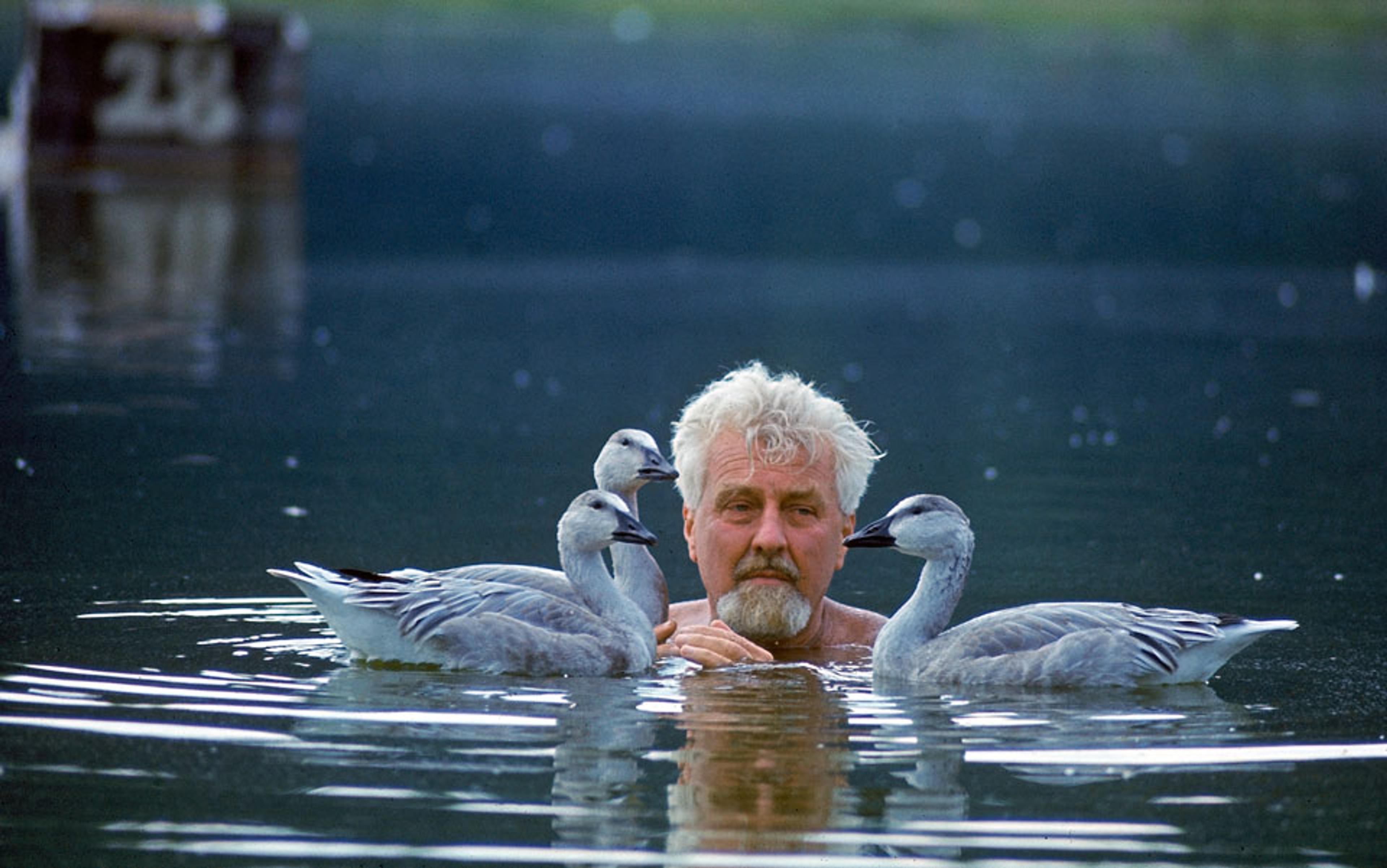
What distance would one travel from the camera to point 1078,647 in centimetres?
994

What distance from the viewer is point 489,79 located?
87.4 metres

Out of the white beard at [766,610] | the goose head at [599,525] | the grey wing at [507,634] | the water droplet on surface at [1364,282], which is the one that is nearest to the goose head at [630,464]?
the goose head at [599,525]

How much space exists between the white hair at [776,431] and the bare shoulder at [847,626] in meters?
0.69

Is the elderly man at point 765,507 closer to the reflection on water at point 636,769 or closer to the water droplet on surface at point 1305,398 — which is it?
the reflection on water at point 636,769

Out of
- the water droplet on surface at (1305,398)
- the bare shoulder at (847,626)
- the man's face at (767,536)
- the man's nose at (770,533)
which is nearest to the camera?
the man's nose at (770,533)

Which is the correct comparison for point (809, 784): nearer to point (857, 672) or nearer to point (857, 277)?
point (857, 672)

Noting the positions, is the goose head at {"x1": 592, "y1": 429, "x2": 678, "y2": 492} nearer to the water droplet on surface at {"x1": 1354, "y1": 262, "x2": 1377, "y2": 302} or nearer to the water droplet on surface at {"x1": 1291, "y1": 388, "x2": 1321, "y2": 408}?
the water droplet on surface at {"x1": 1291, "y1": 388, "x2": 1321, "y2": 408}

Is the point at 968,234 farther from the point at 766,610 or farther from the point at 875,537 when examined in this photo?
the point at 875,537

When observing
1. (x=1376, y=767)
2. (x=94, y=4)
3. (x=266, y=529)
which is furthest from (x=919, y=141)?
(x=1376, y=767)

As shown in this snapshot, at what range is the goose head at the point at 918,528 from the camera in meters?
10.1

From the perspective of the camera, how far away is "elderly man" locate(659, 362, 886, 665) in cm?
1061

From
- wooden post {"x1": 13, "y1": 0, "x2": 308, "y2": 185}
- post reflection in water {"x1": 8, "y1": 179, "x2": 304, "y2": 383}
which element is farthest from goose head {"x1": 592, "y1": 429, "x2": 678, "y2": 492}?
wooden post {"x1": 13, "y1": 0, "x2": 308, "y2": 185}

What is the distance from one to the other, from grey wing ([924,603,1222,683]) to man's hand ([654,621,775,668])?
2.89ft

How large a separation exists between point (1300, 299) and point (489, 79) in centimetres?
5906
